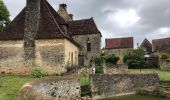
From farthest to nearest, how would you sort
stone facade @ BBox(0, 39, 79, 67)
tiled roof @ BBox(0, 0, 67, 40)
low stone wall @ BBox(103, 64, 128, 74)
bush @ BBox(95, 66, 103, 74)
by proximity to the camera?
low stone wall @ BBox(103, 64, 128, 74)
bush @ BBox(95, 66, 103, 74)
tiled roof @ BBox(0, 0, 67, 40)
stone facade @ BBox(0, 39, 79, 67)

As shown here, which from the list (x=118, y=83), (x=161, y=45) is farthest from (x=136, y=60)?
(x=118, y=83)

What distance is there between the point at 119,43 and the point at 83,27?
1869cm

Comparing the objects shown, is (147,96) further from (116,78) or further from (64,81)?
(64,81)

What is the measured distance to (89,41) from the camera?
41.8m

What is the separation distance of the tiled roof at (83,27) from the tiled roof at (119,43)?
17382 millimetres

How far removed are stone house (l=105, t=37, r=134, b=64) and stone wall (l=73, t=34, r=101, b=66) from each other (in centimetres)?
1637

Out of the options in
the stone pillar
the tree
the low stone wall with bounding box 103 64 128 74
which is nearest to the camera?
the stone pillar

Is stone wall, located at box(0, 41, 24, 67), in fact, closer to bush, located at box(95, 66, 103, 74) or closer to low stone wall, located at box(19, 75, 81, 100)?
bush, located at box(95, 66, 103, 74)

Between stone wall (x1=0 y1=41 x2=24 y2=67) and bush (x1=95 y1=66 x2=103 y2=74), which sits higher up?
stone wall (x1=0 y1=41 x2=24 y2=67)

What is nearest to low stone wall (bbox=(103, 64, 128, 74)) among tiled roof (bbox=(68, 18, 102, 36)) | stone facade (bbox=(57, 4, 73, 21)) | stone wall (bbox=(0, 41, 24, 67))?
tiled roof (bbox=(68, 18, 102, 36))

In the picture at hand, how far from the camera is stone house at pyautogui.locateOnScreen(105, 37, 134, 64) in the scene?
192ft

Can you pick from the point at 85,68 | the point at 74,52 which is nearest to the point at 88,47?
the point at 74,52

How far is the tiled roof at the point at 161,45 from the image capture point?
5658 cm

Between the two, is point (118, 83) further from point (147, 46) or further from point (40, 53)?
point (147, 46)
